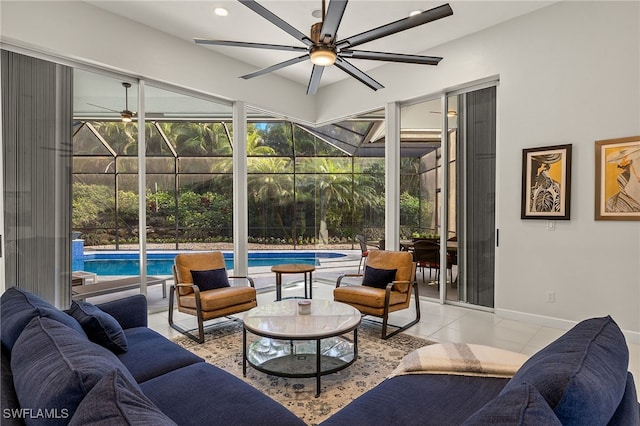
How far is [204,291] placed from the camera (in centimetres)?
400

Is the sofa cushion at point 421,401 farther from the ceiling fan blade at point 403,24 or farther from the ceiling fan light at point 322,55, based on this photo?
the ceiling fan light at point 322,55

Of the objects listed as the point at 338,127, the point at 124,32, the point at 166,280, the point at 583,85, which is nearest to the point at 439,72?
the point at 583,85

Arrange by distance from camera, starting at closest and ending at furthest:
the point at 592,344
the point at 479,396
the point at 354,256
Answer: the point at 592,344, the point at 479,396, the point at 354,256

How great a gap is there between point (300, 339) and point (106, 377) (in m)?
1.79

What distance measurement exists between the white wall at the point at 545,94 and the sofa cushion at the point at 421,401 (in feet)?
9.03

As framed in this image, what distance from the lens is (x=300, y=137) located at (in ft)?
23.1

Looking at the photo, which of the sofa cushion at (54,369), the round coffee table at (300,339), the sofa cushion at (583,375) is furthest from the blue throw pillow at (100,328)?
the sofa cushion at (583,375)

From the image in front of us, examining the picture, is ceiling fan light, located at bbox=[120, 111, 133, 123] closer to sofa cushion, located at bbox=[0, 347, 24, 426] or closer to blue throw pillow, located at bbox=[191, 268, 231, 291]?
blue throw pillow, located at bbox=[191, 268, 231, 291]

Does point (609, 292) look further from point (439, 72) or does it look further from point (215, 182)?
point (215, 182)

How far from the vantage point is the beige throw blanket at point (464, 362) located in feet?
6.40

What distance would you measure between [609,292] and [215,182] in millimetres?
5158

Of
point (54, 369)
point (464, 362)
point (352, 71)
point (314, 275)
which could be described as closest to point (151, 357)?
point (54, 369)

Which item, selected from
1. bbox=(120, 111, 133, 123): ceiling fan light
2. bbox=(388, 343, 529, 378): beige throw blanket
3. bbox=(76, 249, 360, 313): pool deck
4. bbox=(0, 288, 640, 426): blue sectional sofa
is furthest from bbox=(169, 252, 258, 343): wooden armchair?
bbox=(388, 343, 529, 378): beige throw blanket

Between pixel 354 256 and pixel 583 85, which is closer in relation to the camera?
pixel 583 85
